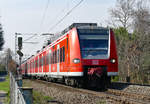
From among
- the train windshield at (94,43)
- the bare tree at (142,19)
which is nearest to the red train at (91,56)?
the train windshield at (94,43)

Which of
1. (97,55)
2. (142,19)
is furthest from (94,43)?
(142,19)

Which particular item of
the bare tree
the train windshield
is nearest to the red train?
the train windshield

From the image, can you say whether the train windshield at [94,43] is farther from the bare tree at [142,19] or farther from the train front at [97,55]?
the bare tree at [142,19]

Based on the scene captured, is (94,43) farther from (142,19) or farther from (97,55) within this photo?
(142,19)

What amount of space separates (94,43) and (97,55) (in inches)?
25.7

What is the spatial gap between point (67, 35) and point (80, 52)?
1968 millimetres

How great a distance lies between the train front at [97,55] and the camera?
14.4 meters

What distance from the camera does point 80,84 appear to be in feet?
50.5

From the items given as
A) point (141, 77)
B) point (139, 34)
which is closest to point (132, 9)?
point (139, 34)

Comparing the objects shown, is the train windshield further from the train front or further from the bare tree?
the bare tree

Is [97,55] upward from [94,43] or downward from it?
downward

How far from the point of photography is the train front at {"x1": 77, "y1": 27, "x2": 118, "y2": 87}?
47.2 feet

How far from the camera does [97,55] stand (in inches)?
573

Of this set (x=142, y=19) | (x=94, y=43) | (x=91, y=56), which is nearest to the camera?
(x=91, y=56)
